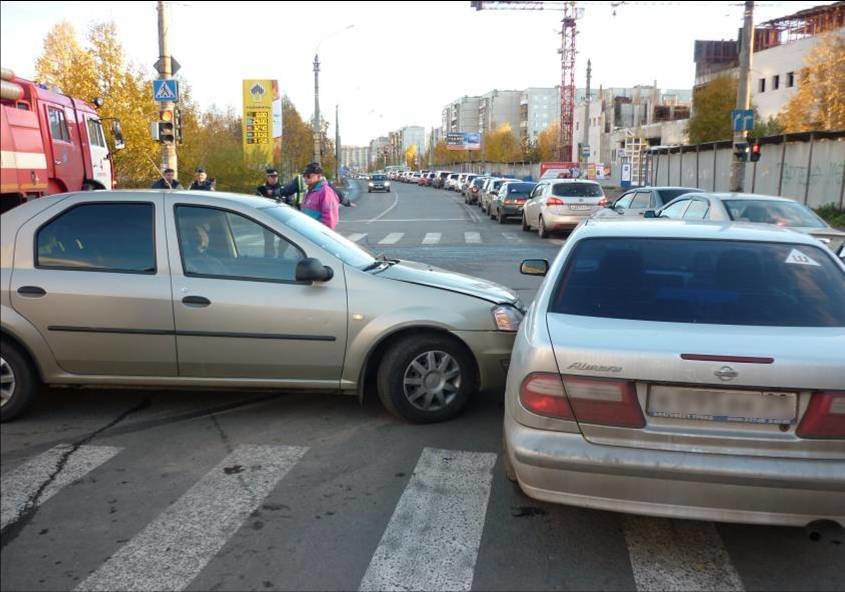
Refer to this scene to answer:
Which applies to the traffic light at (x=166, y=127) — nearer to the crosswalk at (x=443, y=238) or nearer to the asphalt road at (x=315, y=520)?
the crosswalk at (x=443, y=238)

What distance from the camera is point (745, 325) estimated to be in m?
3.47

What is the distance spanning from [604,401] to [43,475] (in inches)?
126

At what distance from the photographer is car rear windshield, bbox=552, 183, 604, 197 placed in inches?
829

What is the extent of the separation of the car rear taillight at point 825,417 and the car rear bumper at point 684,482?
4.6 inches

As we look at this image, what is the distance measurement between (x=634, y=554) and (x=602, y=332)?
105cm

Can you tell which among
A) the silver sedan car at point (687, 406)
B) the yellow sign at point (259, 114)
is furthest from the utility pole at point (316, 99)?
the silver sedan car at point (687, 406)

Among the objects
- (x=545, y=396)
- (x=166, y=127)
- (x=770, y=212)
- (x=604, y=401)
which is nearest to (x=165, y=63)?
(x=166, y=127)

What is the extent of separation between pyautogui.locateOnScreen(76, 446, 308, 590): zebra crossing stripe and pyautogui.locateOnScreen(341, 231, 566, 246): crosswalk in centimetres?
1442

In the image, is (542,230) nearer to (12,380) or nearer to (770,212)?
(770,212)

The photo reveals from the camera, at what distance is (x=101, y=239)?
17.5 feet

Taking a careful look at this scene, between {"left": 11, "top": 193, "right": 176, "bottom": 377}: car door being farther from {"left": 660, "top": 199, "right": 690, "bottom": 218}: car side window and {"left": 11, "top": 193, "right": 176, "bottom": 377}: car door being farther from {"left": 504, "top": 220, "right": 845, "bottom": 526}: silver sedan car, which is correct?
{"left": 660, "top": 199, "right": 690, "bottom": 218}: car side window

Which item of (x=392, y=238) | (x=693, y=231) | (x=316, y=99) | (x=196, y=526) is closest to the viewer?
(x=196, y=526)

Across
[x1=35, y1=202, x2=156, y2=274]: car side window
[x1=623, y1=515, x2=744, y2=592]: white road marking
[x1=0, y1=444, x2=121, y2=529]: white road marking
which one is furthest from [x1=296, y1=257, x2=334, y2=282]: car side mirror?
[x1=623, y1=515, x2=744, y2=592]: white road marking

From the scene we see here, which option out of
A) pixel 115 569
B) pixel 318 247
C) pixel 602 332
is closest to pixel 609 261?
pixel 602 332
